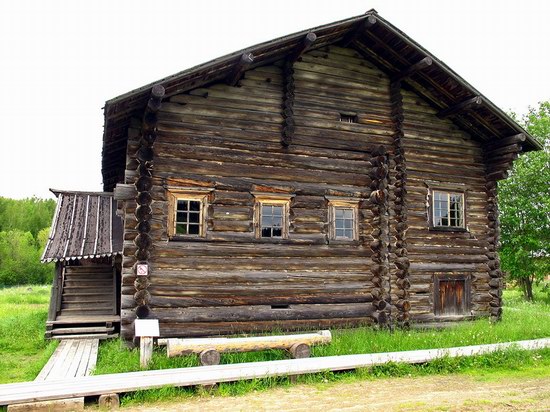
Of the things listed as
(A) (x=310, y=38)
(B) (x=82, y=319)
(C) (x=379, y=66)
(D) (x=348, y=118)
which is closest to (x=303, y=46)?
(A) (x=310, y=38)

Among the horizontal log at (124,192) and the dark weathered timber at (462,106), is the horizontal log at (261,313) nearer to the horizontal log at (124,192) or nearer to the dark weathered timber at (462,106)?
the horizontal log at (124,192)

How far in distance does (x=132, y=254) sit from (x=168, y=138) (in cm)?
283

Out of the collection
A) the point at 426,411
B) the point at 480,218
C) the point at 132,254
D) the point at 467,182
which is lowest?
the point at 426,411

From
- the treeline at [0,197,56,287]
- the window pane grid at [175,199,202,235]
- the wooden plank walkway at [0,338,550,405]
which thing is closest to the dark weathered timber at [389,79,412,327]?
the wooden plank walkway at [0,338,550,405]

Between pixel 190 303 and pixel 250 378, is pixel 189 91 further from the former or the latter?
pixel 250 378

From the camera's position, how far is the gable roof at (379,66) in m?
10.6

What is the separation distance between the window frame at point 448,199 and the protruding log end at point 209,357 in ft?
25.2

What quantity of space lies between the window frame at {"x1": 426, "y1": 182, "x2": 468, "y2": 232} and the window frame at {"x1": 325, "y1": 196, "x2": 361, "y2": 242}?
99.4 inches

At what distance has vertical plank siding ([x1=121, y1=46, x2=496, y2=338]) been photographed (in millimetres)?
10961

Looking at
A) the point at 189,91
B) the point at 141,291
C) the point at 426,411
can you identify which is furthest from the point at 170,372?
the point at 189,91

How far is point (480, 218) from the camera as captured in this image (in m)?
14.5

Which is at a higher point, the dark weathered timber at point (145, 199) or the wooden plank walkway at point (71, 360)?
the dark weathered timber at point (145, 199)

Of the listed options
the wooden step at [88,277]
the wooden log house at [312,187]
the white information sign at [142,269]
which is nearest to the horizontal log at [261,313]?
the wooden log house at [312,187]

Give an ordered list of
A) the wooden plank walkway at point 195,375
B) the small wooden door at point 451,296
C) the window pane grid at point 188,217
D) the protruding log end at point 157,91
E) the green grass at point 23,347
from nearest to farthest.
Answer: the wooden plank walkway at point 195,375 → the green grass at point 23,347 → the protruding log end at point 157,91 → the window pane grid at point 188,217 → the small wooden door at point 451,296
